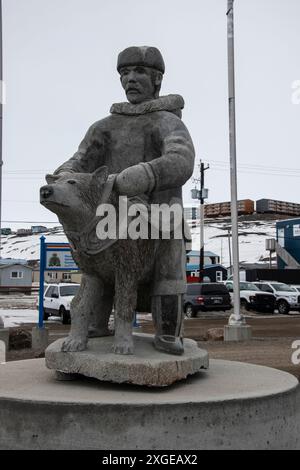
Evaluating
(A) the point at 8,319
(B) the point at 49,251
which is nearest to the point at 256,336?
(B) the point at 49,251

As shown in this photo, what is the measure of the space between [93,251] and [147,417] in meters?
1.14

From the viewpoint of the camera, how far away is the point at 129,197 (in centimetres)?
347

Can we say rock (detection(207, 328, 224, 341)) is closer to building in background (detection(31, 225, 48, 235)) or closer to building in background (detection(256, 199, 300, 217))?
building in background (detection(256, 199, 300, 217))

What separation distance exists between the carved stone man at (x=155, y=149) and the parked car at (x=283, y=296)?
18622mm

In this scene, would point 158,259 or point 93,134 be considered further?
point 93,134

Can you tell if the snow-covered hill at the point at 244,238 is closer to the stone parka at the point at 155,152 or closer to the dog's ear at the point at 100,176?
the stone parka at the point at 155,152

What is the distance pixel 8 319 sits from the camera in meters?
17.5

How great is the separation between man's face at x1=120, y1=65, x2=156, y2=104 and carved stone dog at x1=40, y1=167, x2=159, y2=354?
0.90 m

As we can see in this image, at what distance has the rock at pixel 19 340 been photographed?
1014 cm

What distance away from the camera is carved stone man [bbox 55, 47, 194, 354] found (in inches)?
142

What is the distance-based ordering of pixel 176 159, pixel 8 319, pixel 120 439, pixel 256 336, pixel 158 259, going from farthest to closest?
pixel 8 319 < pixel 256 336 < pixel 158 259 < pixel 176 159 < pixel 120 439

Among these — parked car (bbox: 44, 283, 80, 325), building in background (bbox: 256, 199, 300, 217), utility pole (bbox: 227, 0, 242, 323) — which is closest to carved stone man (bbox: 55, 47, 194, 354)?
utility pole (bbox: 227, 0, 242, 323)
